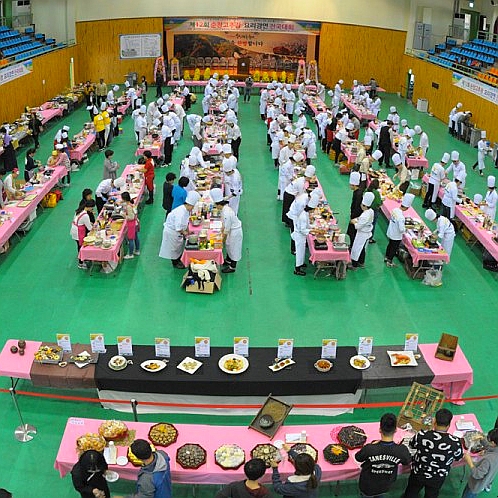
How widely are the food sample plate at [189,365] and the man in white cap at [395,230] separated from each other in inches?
226

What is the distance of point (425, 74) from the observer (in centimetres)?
2894

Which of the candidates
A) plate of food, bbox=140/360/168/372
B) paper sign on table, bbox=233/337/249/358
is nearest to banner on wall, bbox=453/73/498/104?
paper sign on table, bbox=233/337/249/358

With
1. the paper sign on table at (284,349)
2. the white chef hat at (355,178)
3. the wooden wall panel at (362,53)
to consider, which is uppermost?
the wooden wall panel at (362,53)

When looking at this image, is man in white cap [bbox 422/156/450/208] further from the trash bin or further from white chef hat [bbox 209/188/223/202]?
the trash bin

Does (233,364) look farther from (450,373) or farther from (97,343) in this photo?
(450,373)

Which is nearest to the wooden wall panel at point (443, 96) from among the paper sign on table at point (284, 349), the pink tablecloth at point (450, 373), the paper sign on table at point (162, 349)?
the pink tablecloth at point (450, 373)

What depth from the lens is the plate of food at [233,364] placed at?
25.2 ft

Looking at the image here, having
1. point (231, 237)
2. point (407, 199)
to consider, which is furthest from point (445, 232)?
point (231, 237)

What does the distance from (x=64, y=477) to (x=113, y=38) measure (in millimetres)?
29492

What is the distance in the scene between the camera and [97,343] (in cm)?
791

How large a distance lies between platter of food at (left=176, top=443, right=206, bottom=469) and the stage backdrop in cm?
3050

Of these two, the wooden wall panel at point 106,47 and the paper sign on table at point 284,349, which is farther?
the wooden wall panel at point 106,47

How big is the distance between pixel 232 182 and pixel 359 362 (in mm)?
7196

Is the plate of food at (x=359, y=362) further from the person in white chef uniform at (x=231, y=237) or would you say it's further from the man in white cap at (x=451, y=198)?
the man in white cap at (x=451, y=198)
